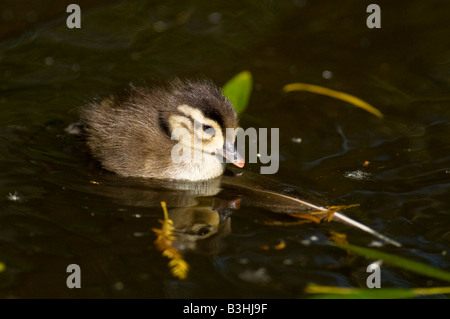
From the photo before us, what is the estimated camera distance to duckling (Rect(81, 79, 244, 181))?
4.60 meters

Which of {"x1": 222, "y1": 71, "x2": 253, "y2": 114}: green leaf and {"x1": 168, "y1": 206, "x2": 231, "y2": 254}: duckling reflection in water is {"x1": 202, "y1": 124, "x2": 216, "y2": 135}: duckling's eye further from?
{"x1": 222, "y1": 71, "x2": 253, "y2": 114}: green leaf

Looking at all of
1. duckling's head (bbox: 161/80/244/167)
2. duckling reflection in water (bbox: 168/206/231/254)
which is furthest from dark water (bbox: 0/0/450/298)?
duckling's head (bbox: 161/80/244/167)

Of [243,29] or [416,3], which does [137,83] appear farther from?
[416,3]

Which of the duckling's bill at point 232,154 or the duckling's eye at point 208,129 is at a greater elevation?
the duckling's eye at point 208,129

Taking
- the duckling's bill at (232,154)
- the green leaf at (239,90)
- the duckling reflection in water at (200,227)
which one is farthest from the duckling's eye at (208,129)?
the green leaf at (239,90)

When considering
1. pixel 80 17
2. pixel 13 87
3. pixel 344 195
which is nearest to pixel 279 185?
pixel 344 195

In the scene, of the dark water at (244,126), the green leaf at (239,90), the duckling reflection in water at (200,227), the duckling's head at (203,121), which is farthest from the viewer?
the green leaf at (239,90)

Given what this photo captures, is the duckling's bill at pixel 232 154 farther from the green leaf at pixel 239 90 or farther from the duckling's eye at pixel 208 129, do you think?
the green leaf at pixel 239 90

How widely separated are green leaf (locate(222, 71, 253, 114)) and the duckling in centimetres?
54

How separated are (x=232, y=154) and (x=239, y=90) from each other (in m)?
1.00

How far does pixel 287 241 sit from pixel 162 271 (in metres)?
0.73

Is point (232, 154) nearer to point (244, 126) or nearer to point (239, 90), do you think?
point (244, 126)

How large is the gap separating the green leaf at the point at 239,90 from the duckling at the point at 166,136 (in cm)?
54

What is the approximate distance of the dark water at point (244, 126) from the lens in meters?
3.74
